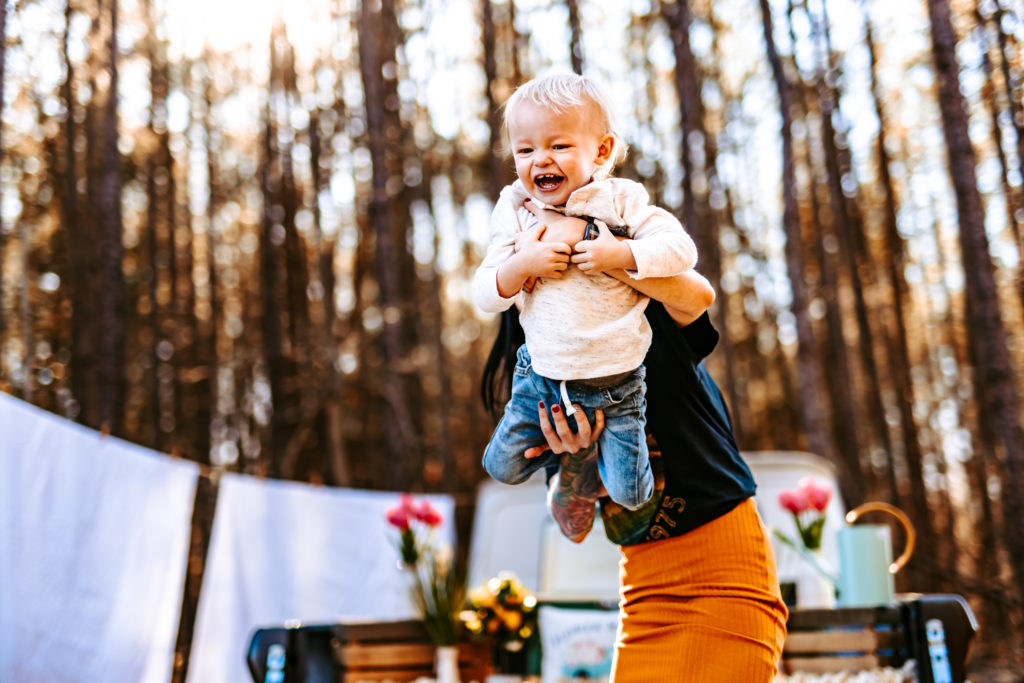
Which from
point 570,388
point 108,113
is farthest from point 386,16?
point 570,388

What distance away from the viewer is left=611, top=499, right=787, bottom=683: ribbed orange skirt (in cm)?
122

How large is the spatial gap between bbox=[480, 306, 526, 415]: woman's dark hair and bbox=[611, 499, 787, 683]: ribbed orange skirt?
1.21 ft

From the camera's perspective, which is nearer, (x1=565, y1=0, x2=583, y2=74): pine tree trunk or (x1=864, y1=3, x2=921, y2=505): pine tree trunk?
(x1=565, y1=0, x2=583, y2=74): pine tree trunk

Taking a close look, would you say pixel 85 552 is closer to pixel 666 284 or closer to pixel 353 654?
pixel 353 654

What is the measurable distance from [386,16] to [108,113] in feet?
11.6

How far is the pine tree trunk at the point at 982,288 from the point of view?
4434mm

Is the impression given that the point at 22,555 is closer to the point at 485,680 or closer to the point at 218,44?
the point at 485,680

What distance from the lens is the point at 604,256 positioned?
1218 millimetres

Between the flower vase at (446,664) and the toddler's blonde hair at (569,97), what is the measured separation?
7.11 feet

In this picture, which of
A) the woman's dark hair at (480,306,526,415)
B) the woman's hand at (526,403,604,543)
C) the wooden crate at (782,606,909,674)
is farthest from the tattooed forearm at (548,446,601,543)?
the wooden crate at (782,606,909,674)

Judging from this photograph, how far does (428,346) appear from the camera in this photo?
35.0 ft

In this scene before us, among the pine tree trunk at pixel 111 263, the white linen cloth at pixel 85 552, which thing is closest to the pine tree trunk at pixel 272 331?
the pine tree trunk at pixel 111 263

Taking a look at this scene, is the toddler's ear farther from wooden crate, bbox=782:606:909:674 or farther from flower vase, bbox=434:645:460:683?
flower vase, bbox=434:645:460:683

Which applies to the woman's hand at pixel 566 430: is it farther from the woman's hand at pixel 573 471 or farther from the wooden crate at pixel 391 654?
the wooden crate at pixel 391 654
